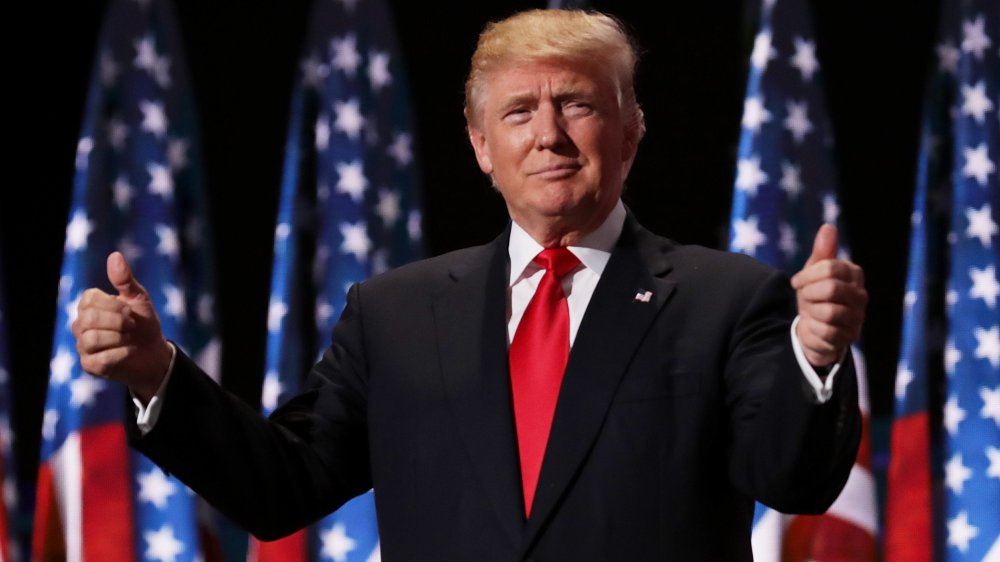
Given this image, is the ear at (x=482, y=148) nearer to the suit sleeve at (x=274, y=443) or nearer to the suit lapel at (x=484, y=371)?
the suit lapel at (x=484, y=371)

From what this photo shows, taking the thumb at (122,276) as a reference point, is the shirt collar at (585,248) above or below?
above

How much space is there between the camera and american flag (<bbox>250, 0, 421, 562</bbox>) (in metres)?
3.94

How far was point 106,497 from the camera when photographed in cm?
382

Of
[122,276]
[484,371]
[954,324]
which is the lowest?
[484,371]

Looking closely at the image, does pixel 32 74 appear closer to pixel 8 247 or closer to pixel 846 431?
pixel 8 247

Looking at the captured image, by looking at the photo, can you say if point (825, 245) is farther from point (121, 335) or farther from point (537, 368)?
point (121, 335)

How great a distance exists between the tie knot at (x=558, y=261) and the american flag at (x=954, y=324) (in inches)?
105

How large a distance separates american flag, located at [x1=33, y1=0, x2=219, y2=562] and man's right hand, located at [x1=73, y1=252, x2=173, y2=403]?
252 centimetres

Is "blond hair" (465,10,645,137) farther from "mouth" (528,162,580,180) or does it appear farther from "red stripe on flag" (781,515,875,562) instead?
"red stripe on flag" (781,515,875,562)

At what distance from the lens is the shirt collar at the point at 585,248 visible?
1667 millimetres

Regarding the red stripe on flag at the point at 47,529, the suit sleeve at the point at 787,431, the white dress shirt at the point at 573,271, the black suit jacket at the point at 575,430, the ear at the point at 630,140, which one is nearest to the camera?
the suit sleeve at the point at 787,431

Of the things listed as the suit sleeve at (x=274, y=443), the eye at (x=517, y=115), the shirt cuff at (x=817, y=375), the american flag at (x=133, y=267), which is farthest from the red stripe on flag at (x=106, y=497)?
the shirt cuff at (x=817, y=375)

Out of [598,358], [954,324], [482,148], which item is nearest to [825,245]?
[598,358]

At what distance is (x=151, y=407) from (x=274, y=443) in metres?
0.18
